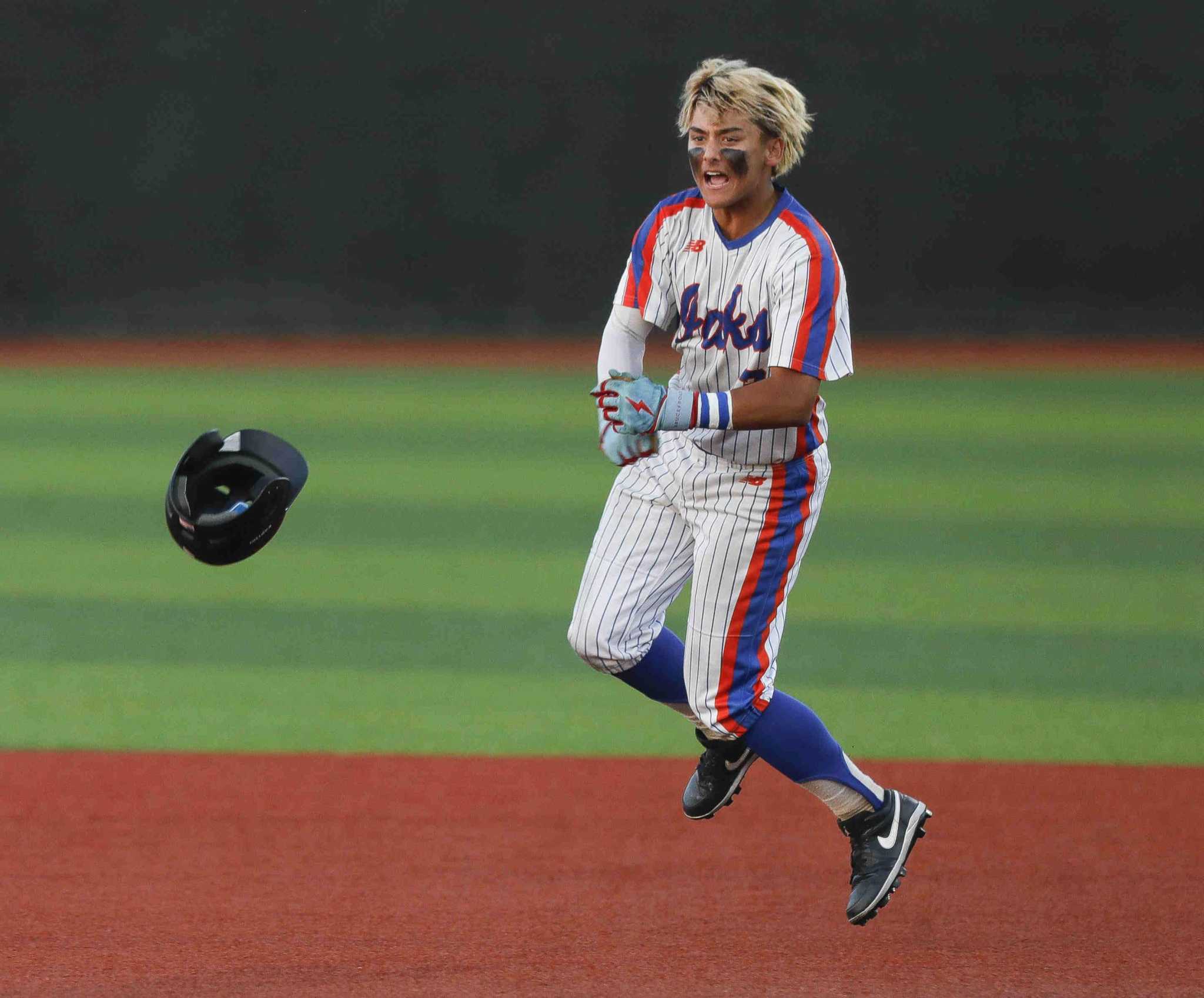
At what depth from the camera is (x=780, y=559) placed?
3.74m

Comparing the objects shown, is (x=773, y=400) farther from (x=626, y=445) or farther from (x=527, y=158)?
(x=527, y=158)

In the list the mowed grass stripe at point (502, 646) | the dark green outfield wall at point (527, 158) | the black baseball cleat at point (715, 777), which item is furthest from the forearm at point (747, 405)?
the dark green outfield wall at point (527, 158)

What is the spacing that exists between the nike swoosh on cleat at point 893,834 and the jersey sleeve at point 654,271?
4.40 ft

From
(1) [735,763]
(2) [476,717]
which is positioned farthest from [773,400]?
(2) [476,717]

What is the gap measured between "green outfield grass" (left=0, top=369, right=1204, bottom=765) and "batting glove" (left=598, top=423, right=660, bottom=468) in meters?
2.18

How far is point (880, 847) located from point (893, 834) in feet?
0.18

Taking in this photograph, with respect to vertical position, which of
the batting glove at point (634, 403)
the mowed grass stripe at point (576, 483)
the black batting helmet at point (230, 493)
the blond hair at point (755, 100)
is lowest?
the mowed grass stripe at point (576, 483)

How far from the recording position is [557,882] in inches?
163

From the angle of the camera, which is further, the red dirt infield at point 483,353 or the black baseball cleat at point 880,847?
the red dirt infield at point 483,353

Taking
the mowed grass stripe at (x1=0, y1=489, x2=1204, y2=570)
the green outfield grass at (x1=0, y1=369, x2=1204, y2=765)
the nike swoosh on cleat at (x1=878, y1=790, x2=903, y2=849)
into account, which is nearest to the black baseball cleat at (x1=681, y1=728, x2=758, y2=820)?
the nike swoosh on cleat at (x1=878, y1=790, x2=903, y2=849)

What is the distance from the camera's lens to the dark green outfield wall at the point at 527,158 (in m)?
16.1

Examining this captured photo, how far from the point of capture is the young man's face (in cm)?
348

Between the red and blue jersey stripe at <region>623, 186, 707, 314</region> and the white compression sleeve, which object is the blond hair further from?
the white compression sleeve

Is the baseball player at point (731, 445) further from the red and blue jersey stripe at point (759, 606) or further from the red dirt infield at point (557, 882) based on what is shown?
the red dirt infield at point (557, 882)
